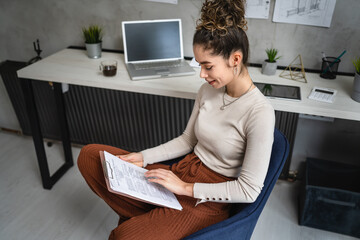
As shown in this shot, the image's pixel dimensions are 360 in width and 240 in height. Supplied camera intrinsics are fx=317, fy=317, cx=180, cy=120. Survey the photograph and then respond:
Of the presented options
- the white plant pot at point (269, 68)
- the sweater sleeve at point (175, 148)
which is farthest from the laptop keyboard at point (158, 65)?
the sweater sleeve at point (175, 148)

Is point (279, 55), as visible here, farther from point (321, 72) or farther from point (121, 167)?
point (121, 167)

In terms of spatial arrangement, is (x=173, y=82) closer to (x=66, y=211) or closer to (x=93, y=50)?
(x=93, y=50)

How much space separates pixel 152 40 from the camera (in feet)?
5.98

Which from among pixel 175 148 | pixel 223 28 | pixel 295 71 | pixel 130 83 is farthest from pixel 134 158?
pixel 295 71

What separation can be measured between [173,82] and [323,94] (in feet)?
2.32

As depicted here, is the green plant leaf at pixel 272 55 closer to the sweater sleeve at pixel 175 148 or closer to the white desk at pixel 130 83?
the white desk at pixel 130 83

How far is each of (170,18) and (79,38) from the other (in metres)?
0.67

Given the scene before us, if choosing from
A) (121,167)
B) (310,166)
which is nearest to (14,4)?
(121,167)

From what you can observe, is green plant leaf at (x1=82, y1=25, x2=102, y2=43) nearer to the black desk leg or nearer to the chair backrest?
the black desk leg

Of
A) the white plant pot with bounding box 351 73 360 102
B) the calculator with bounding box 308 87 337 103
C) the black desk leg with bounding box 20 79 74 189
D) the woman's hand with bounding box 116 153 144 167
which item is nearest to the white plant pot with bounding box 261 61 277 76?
the calculator with bounding box 308 87 337 103

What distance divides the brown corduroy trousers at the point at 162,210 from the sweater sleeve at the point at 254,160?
0.34 feet

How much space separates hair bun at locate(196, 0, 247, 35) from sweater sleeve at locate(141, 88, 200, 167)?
382 millimetres

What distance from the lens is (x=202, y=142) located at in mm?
1191

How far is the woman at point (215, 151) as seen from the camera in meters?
0.99
